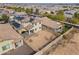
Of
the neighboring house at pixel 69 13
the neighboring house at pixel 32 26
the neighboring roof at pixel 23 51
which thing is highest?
the neighboring house at pixel 69 13

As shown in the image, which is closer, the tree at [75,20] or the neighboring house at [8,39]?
the neighboring house at [8,39]

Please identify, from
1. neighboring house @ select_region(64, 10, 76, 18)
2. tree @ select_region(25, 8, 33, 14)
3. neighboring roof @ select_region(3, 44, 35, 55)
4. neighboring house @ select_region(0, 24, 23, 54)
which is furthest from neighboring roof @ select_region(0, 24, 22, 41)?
neighboring house @ select_region(64, 10, 76, 18)

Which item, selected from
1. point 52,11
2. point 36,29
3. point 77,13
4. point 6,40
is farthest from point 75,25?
point 6,40

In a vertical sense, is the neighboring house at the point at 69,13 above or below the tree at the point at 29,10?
below

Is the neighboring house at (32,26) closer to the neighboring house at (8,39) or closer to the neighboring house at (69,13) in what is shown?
the neighboring house at (8,39)

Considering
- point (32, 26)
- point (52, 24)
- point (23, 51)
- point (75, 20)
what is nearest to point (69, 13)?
point (75, 20)

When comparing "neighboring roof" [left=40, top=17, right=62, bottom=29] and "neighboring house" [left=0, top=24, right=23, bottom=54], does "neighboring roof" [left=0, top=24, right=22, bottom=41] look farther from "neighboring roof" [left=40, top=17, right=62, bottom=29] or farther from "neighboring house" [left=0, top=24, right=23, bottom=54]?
"neighboring roof" [left=40, top=17, right=62, bottom=29]

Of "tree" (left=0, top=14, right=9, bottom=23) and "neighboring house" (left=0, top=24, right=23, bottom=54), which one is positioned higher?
"tree" (left=0, top=14, right=9, bottom=23)

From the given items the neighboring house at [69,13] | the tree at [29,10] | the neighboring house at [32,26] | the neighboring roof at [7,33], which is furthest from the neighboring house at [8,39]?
the neighboring house at [69,13]
